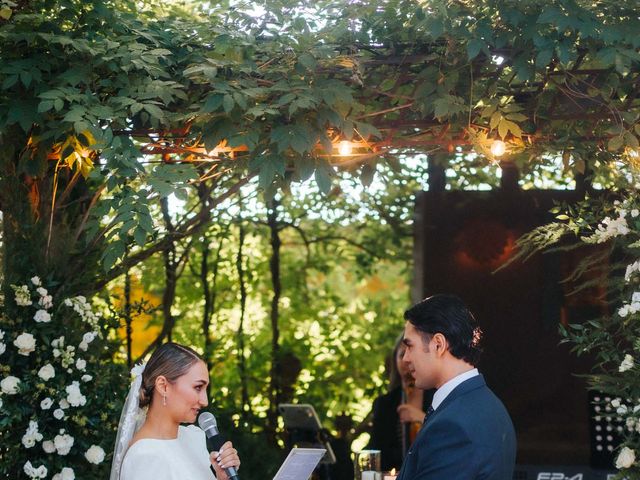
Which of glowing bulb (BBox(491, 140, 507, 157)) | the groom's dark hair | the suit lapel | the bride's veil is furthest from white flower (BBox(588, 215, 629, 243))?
the bride's veil

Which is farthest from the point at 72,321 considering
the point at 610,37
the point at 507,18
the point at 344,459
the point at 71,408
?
the point at 344,459

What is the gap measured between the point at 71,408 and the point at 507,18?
8.27ft

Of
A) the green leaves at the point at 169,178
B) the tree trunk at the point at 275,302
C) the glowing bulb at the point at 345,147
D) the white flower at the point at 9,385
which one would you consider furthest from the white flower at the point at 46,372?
the tree trunk at the point at 275,302

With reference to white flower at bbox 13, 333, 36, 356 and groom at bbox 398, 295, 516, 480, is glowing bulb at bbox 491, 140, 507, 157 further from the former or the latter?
white flower at bbox 13, 333, 36, 356

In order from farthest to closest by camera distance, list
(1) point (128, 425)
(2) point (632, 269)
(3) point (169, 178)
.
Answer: (2) point (632, 269)
(3) point (169, 178)
(1) point (128, 425)

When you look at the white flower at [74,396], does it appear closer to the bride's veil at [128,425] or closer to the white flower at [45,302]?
the white flower at [45,302]

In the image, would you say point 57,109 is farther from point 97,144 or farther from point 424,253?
point 424,253

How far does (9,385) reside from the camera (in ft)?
14.4

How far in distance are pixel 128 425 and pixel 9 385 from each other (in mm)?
993

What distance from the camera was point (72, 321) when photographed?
478cm

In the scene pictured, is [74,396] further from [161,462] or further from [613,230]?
[613,230]

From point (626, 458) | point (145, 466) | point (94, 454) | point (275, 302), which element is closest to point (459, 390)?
point (145, 466)

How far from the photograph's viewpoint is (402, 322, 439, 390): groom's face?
3125mm

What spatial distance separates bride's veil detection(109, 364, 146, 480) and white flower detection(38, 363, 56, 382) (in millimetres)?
900
